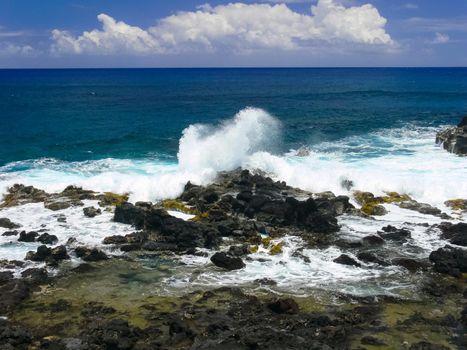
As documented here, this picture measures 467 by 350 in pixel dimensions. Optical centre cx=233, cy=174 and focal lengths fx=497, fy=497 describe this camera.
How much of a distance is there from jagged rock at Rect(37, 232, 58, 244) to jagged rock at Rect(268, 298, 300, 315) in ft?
37.4

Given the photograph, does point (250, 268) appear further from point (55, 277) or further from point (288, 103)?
point (288, 103)

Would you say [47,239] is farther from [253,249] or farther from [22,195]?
[253,249]

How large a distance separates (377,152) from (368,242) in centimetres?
2254

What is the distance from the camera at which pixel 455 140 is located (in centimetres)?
4169

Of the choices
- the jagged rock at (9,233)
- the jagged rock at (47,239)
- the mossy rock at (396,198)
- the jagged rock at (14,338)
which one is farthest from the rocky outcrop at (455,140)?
the jagged rock at (14,338)

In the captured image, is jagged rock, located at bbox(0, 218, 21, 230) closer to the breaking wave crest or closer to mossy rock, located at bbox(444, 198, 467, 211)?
the breaking wave crest

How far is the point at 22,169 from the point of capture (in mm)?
38250

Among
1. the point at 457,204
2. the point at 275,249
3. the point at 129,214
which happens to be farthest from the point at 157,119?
the point at 275,249

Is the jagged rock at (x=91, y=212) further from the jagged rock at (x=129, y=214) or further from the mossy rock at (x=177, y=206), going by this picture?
the mossy rock at (x=177, y=206)

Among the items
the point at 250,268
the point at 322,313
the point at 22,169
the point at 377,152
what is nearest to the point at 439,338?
the point at 322,313

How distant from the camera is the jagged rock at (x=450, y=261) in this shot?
1920 centimetres

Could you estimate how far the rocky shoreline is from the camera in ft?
47.8

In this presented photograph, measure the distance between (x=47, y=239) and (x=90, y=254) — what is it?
301cm

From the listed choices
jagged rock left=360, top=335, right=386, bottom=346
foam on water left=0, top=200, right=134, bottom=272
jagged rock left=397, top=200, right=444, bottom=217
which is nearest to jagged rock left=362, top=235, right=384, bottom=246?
jagged rock left=397, top=200, right=444, bottom=217
